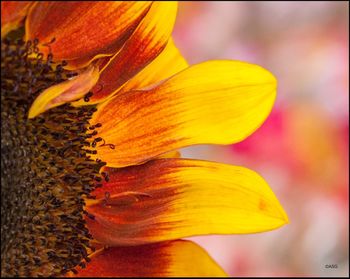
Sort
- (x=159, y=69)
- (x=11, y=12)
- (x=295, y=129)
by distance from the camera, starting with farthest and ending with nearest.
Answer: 1. (x=295, y=129)
2. (x=159, y=69)
3. (x=11, y=12)

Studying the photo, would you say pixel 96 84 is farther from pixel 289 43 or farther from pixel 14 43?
pixel 289 43

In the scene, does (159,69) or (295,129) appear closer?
(159,69)

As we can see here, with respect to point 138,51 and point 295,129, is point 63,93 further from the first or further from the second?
point 295,129

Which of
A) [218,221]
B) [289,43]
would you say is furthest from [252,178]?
[289,43]

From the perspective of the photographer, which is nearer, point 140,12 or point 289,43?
point 140,12

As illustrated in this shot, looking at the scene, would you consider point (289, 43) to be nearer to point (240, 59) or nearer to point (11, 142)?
point (240, 59)

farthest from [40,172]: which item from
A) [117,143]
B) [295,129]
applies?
[295,129]

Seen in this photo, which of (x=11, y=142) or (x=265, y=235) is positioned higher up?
(x=11, y=142)
